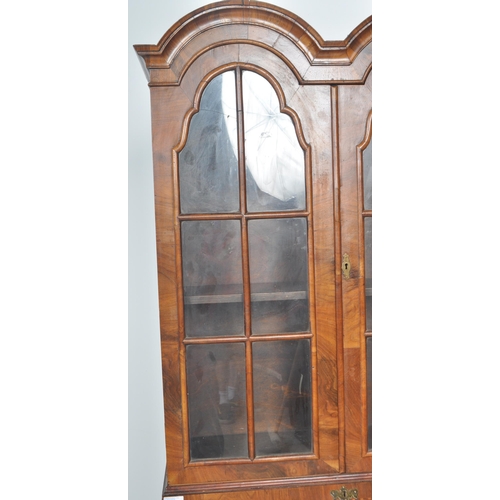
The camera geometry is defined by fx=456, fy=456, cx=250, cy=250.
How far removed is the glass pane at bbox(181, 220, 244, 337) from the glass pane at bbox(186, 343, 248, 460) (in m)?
0.06

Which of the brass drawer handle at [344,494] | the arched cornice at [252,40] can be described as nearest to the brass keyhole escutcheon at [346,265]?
the arched cornice at [252,40]

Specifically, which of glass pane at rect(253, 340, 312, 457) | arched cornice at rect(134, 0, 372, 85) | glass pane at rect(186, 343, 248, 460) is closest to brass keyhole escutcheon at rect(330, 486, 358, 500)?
glass pane at rect(253, 340, 312, 457)

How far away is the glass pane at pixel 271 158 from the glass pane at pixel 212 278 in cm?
11

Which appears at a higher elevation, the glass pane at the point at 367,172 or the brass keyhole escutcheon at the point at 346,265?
the glass pane at the point at 367,172

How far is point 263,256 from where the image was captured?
118 centimetres

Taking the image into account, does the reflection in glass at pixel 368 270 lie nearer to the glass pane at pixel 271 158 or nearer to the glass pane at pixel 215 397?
the glass pane at pixel 271 158

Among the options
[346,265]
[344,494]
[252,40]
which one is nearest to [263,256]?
[346,265]

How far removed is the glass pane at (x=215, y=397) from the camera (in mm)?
1195

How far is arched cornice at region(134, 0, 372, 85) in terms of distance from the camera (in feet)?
3.55

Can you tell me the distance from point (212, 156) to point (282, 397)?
66cm

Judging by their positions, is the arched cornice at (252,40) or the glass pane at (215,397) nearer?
the arched cornice at (252,40)

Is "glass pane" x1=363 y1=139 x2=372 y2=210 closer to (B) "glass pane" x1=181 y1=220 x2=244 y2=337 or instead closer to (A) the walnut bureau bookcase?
(A) the walnut bureau bookcase

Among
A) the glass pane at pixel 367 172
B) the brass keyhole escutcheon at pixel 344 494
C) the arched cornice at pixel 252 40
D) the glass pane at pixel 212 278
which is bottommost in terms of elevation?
the brass keyhole escutcheon at pixel 344 494
